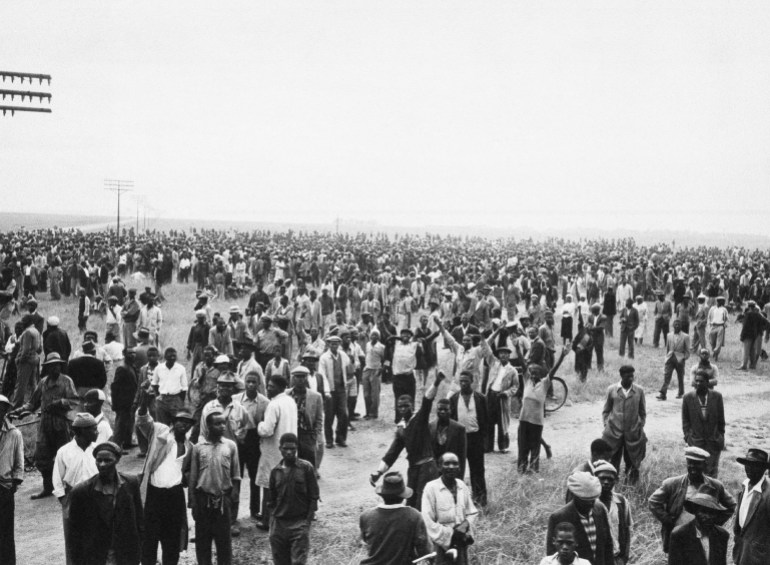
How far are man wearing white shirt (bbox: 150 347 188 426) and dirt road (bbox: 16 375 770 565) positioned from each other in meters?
0.83

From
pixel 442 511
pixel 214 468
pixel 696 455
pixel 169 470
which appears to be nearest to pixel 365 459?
pixel 214 468

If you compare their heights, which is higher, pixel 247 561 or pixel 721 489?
pixel 721 489

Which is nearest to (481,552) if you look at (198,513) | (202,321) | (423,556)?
(423,556)

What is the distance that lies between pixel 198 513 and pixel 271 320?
6.03 meters

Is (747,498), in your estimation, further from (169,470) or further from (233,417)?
(169,470)

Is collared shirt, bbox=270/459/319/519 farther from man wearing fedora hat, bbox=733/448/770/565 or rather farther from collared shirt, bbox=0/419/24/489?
man wearing fedora hat, bbox=733/448/770/565

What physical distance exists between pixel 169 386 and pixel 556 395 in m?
7.79

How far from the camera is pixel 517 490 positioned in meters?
8.09

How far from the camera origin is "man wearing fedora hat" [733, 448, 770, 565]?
5566 mm

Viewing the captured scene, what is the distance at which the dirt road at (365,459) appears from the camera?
7121mm

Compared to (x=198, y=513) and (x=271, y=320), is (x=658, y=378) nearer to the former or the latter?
(x=271, y=320)

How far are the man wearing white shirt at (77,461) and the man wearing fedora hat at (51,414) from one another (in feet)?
6.65

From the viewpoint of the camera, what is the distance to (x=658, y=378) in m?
15.3

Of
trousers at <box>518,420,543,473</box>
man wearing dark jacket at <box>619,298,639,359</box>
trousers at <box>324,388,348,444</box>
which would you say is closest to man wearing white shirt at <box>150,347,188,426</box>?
trousers at <box>324,388,348,444</box>
